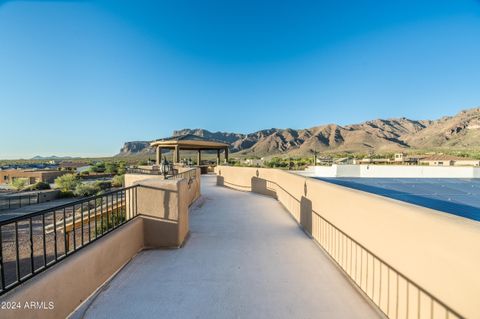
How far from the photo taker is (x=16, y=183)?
105 feet

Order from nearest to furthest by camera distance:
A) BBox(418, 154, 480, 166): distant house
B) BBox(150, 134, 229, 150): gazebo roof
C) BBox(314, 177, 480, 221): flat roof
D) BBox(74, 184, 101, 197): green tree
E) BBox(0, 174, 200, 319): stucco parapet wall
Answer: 1. BBox(0, 174, 200, 319): stucco parapet wall
2. BBox(314, 177, 480, 221): flat roof
3. BBox(150, 134, 229, 150): gazebo roof
4. BBox(418, 154, 480, 166): distant house
5. BBox(74, 184, 101, 197): green tree

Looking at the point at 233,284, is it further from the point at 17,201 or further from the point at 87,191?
the point at 17,201

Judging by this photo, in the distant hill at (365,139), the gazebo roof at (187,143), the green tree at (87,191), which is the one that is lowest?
the green tree at (87,191)

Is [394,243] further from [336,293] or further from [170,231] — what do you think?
[170,231]

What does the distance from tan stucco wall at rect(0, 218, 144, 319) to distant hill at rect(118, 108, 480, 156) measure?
213 ft

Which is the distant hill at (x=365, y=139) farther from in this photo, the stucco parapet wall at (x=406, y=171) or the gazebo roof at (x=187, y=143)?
the stucco parapet wall at (x=406, y=171)

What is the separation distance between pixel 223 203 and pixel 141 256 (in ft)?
17.4

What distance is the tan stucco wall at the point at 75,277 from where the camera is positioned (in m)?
2.20

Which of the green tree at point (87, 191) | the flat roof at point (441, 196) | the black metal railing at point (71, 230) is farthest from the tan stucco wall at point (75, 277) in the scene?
the green tree at point (87, 191)

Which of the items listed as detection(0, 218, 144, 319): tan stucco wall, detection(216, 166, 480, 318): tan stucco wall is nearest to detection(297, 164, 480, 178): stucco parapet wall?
detection(216, 166, 480, 318): tan stucco wall

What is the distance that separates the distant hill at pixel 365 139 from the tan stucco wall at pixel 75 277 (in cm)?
6481

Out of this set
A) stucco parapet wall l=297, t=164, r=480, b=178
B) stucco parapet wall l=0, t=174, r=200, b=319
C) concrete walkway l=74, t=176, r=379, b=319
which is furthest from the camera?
stucco parapet wall l=297, t=164, r=480, b=178

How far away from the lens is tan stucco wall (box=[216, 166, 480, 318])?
1799 mm

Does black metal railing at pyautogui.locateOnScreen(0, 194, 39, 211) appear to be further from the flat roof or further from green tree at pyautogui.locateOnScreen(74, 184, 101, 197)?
the flat roof
